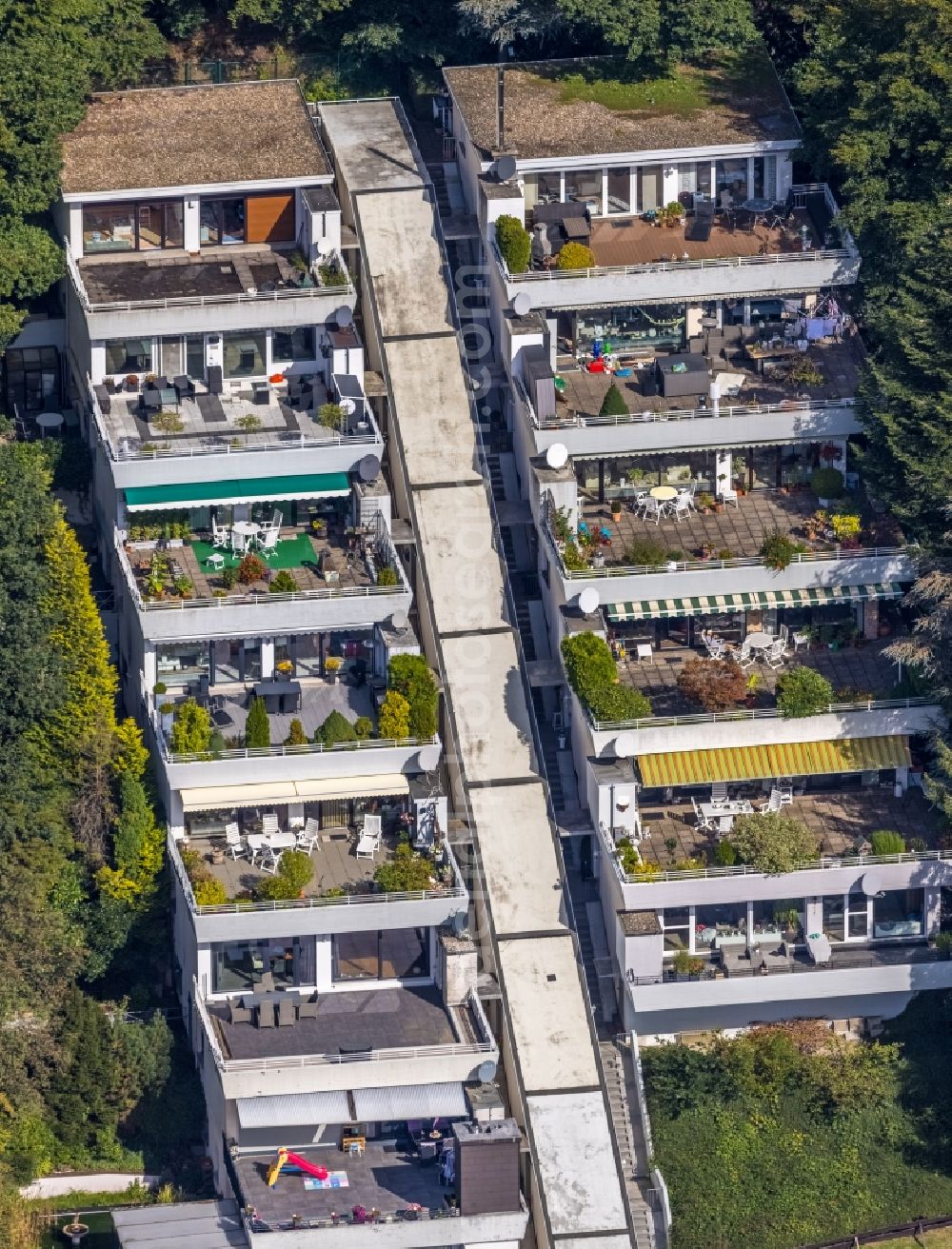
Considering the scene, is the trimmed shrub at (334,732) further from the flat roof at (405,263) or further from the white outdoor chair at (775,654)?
the flat roof at (405,263)

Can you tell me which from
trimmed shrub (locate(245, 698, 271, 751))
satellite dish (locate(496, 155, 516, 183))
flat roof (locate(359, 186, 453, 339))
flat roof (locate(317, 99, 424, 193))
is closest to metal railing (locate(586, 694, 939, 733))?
trimmed shrub (locate(245, 698, 271, 751))

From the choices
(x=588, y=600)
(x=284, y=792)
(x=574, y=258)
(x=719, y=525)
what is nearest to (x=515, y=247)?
(x=574, y=258)

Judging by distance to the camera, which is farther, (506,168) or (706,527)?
(506,168)

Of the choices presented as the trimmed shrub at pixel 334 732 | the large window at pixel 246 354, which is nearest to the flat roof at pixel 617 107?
the large window at pixel 246 354

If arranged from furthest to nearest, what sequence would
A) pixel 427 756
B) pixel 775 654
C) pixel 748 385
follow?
1. pixel 748 385
2. pixel 775 654
3. pixel 427 756

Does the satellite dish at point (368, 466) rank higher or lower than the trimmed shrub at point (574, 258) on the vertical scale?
lower

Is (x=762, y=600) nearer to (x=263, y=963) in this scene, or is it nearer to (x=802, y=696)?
(x=802, y=696)
